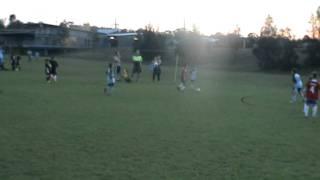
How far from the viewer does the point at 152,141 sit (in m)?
14.1

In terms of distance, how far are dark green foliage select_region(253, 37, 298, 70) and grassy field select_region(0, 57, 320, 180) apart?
4568 cm

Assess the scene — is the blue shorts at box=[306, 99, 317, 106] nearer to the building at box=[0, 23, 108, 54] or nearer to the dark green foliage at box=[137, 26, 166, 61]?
the dark green foliage at box=[137, 26, 166, 61]

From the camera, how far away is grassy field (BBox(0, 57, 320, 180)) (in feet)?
35.2

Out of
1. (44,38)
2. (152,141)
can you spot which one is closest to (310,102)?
(152,141)

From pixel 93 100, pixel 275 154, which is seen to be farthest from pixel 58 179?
pixel 93 100

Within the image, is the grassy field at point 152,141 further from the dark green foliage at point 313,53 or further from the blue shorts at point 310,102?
the dark green foliage at point 313,53

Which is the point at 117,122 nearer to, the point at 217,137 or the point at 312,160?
the point at 217,137

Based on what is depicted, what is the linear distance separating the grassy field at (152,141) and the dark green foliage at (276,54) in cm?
4568

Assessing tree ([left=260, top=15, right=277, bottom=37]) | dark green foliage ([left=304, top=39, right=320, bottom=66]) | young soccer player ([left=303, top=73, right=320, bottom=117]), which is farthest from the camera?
tree ([left=260, top=15, right=277, bottom=37])

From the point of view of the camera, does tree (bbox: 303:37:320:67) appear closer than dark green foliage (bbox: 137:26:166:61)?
Yes

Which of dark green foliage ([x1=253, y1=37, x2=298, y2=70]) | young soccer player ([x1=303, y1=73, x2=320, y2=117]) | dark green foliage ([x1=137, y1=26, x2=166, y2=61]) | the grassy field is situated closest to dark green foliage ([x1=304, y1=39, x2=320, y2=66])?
dark green foliage ([x1=253, y1=37, x2=298, y2=70])

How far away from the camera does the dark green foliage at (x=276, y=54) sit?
69.5 metres

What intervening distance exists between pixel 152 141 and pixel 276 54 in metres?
58.2

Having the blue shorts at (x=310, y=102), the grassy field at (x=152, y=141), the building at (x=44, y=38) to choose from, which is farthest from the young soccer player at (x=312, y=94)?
the building at (x=44, y=38)
